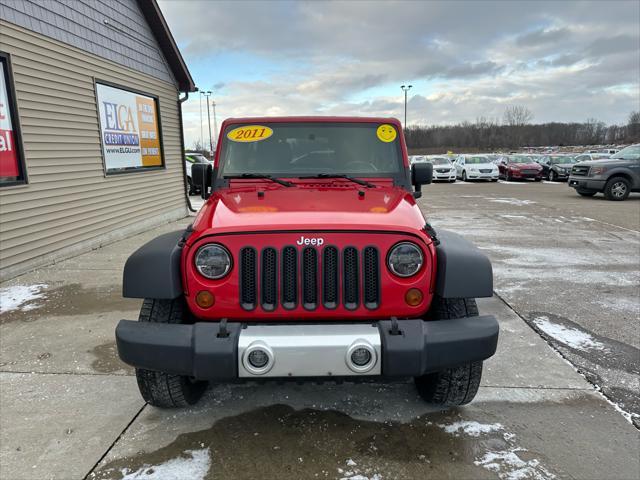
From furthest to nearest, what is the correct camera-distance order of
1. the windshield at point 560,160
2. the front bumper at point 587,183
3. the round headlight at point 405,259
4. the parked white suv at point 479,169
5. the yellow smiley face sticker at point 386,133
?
1. the windshield at point 560,160
2. the parked white suv at point 479,169
3. the front bumper at point 587,183
4. the yellow smiley face sticker at point 386,133
5. the round headlight at point 405,259

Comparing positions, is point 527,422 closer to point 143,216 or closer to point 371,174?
point 371,174

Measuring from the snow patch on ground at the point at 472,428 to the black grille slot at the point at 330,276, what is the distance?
1086 millimetres

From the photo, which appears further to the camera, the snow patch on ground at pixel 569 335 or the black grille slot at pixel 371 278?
the snow patch on ground at pixel 569 335

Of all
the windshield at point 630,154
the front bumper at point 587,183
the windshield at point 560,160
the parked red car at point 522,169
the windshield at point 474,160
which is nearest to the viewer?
the windshield at point 630,154

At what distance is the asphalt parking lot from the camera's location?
94.5 inches

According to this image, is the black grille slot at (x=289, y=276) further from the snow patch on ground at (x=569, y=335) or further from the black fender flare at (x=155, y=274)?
A: the snow patch on ground at (x=569, y=335)

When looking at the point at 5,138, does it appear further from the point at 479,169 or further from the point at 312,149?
the point at 479,169

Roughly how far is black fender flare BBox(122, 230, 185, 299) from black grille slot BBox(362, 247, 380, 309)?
1.00 meters

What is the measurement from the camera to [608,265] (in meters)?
6.46

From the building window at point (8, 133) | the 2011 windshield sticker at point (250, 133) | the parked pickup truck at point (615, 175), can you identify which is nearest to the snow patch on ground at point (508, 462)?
the 2011 windshield sticker at point (250, 133)

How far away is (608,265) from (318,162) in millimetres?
5094

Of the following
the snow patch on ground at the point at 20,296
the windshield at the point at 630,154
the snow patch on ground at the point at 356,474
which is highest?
the windshield at the point at 630,154

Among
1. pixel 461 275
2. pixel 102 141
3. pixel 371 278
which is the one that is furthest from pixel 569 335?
pixel 102 141

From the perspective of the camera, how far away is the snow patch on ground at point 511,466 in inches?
91.2
